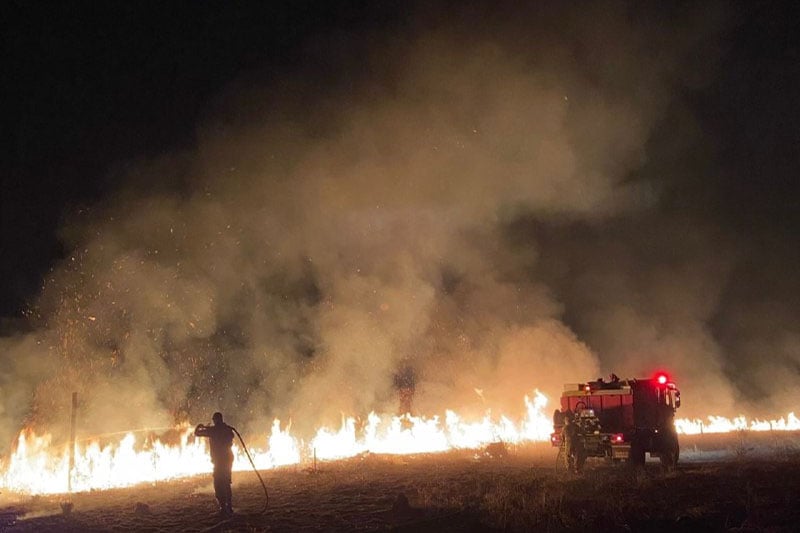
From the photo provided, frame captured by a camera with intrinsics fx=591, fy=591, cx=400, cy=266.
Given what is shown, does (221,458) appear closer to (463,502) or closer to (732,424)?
(463,502)

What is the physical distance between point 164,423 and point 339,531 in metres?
21.0

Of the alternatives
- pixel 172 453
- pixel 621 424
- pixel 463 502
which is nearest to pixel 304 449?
pixel 172 453

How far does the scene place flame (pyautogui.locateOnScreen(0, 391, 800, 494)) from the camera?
62.5ft

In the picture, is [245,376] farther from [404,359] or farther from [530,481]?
[530,481]

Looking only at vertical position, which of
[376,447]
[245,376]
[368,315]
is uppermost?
[368,315]

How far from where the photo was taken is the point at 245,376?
4144 cm

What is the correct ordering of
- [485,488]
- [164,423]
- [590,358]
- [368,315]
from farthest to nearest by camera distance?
[590,358], [368,315], [164,423], [485,488]

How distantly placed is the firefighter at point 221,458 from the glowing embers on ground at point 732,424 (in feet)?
128

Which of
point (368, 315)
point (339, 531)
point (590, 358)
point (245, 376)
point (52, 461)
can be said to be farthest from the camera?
point (590, 358)

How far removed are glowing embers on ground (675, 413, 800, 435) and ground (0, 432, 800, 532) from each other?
28.3 m

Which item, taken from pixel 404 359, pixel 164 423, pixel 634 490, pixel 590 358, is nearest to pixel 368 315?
pixel 404 359

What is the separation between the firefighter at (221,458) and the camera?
42.5 ft

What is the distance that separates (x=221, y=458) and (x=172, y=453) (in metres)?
9.74

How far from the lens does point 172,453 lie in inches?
856
